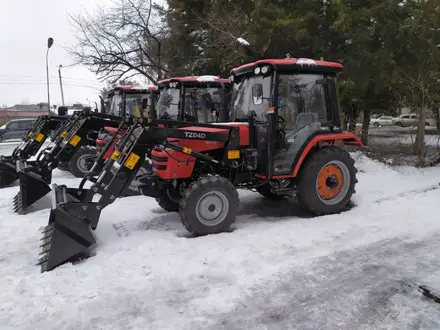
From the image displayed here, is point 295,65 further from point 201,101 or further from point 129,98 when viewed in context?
point 129,98

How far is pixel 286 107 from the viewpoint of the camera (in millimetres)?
5652

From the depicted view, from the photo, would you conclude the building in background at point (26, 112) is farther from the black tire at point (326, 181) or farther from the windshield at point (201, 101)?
the black tire at point (326, 181)

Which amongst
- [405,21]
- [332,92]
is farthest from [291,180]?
[405,21]

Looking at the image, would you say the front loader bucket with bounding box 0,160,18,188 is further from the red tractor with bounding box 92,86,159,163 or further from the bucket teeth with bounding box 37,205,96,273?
the bucket teeth with bounding box 37,205,96,273

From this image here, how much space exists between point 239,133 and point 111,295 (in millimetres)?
2843

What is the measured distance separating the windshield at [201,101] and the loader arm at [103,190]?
299cm

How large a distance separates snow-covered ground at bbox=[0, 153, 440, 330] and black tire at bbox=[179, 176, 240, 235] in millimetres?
161

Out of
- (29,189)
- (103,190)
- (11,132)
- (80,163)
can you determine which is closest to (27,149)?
(80,163)

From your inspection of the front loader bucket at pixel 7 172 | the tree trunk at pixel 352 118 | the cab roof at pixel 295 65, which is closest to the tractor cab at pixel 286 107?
the cab roof at pixel 295 65

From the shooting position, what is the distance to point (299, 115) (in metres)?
5.77

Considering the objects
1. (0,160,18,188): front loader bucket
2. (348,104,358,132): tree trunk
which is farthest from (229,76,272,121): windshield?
(348,104,358,132): tree trunk

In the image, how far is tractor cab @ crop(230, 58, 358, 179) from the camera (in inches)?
214

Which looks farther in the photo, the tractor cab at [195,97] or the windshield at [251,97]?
the tractor cab at [195,97]

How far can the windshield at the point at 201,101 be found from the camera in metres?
8.28
